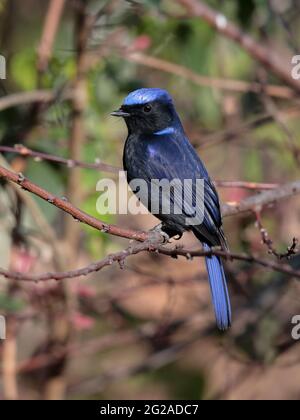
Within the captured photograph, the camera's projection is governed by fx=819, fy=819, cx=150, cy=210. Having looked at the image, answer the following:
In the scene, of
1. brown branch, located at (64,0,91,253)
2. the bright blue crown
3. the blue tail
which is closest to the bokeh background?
brown branch, located at (64,0,91,253)

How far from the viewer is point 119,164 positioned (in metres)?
5.52

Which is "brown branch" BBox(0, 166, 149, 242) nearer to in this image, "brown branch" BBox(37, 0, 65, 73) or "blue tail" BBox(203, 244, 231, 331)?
"blue tail" BBox(203, 244, 231, 331)

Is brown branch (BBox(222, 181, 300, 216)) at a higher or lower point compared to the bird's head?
lower

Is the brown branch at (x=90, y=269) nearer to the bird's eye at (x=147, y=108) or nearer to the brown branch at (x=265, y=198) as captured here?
the brown branch at (x=265, y=198)

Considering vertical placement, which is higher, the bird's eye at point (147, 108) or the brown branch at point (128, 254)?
the bird's eye at point (147, 108)

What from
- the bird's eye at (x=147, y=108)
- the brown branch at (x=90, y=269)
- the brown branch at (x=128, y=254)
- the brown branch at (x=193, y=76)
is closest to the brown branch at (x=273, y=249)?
the brown branch at (x=128, y=254)

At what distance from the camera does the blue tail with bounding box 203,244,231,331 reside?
12.8 ft

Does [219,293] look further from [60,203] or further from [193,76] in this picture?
[193,76]

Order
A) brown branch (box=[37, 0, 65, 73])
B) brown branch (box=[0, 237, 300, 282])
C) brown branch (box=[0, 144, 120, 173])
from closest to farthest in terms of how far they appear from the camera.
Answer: brown branch (box=[0, 237, 300, 282]) < brown branch (box=[0, 144, 120, 173]) < brown branch (box=[37, 0, 65, 73])

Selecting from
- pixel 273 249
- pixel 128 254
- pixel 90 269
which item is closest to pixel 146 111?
pixel 273 249

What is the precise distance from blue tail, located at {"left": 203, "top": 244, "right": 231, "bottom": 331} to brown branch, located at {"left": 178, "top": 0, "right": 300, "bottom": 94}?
50.2 inches

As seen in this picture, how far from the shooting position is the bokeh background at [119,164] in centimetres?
468
